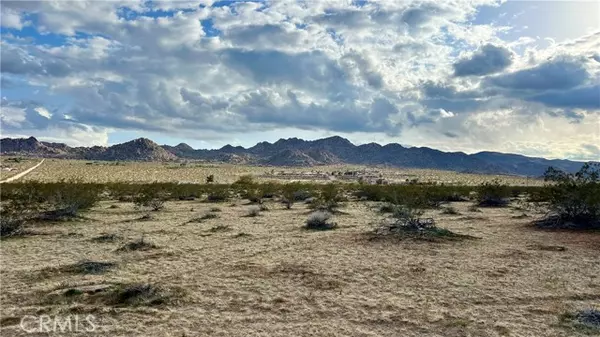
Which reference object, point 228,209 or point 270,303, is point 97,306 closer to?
point 270,303

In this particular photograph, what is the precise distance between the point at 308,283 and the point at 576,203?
14122mm

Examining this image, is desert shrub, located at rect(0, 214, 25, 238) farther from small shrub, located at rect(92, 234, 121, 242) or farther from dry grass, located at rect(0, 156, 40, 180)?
dry grass, located at rect(0, 156, 40, 180)

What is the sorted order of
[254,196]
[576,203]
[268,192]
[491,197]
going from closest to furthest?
1. [576,203]
2. [491,197]
3. [254,196]
4. [268,192]

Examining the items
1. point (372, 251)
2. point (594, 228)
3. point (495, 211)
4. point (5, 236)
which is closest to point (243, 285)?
point (372, 251)

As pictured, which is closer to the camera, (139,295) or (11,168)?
(139,295)

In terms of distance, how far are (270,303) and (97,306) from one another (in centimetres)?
316

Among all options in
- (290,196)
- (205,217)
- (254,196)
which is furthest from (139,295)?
(254,196)

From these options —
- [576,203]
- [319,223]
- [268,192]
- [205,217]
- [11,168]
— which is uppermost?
[576,203]

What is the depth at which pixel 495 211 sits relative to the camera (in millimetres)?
27438

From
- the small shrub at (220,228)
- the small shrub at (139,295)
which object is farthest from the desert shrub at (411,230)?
the small shrub at (139,295)

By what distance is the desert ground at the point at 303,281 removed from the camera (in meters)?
8.28

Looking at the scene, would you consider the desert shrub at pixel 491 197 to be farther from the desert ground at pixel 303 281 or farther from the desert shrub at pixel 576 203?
the desert ground at pixel 303 281

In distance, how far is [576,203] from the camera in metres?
19.7

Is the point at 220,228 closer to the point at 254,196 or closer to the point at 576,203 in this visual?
the point at 576,203
